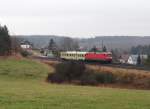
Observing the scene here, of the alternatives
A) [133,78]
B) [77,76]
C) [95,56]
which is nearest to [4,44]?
[95,56]

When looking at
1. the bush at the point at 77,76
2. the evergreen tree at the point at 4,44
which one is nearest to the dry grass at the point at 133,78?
the bush at the point at 77,76

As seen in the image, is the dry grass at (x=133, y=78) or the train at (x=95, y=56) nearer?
the dry grass at (x=133, y=78)

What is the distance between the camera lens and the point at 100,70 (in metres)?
53.5

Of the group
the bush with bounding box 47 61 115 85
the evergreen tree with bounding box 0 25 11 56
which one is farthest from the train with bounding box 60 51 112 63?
the bush with bounding box 47 61 115 85

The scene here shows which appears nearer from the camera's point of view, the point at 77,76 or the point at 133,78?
the point at 133,78

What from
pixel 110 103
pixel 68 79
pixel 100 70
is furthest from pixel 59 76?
pixel 110 103

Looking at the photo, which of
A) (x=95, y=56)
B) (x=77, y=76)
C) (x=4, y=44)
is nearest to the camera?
(x=77, y=76)

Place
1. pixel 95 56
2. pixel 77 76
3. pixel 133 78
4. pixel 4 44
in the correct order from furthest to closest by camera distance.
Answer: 1. pixel 4 44
2. pixel 95 56
3. pixel 77 76
4. pixel 133 78

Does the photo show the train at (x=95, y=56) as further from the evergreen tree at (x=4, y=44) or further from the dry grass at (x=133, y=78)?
the dry grass at (x=133, y=78)

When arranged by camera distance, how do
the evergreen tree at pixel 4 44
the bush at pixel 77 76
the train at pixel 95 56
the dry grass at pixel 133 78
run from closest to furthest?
the dry grass at pixel 133 78 → the bush at pixel 77 76 → the train at pixel 95 56 → the evergreen tree at pixel 4 44

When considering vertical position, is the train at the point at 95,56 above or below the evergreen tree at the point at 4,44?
below

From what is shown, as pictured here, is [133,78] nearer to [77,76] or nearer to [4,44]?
[77,76]

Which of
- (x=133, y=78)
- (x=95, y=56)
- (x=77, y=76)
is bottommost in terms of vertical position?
(x=77, y=76)

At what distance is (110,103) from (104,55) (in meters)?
54.7
